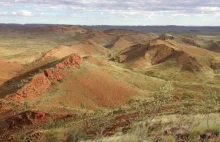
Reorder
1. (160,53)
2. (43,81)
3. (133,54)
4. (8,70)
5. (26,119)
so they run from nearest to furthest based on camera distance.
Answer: (26,119)
(43,81)
(8,70)
(160,53)
(133,54)

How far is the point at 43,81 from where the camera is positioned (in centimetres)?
3697

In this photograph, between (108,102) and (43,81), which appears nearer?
(108,102)

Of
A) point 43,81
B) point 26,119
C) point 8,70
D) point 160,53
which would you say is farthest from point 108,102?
point 160,53

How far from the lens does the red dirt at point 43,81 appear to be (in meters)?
34.1

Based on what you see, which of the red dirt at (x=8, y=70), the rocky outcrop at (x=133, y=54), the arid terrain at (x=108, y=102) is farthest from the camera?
the rocky outcrop at (x=133, y=54)

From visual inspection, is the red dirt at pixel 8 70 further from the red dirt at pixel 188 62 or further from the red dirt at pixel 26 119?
the red dirt at pixel 188 62

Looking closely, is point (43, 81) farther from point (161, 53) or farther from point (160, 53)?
point (160, 53)

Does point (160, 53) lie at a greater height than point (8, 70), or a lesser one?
greater

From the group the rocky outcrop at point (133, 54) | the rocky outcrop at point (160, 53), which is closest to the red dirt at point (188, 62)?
the rocky outcrop at point (160, 53)

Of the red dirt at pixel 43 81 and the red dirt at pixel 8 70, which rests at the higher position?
the red dirt at pixel 43 81

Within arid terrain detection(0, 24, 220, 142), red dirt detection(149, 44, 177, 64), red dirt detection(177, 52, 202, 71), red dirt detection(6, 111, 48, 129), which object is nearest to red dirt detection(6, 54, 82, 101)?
arid terrain detection(0, 24, 220, 142)

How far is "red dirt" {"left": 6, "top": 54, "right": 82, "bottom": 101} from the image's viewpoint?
34.1 meters

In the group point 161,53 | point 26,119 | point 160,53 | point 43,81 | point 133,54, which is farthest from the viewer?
point 133,54

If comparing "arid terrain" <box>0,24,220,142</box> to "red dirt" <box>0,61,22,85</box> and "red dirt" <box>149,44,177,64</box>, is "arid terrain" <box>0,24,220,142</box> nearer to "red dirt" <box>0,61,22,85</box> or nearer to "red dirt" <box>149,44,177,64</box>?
"red dirt" <box>0,61,22,85</box>
